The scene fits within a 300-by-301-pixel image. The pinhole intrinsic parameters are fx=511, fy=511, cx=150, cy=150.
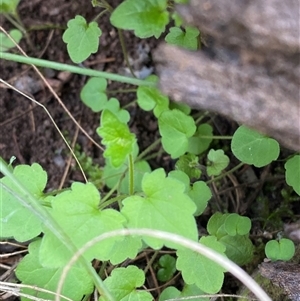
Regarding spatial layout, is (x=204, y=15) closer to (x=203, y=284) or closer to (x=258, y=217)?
(x=203, y=284)

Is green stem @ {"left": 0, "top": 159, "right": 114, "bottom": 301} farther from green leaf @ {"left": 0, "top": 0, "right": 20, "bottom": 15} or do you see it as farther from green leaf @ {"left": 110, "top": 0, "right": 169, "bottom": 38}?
green leaf @ {"left": 0, "top": 0, "right": 20, "bottom": 15}

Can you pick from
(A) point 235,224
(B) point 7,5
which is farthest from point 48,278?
(B) point 7,5

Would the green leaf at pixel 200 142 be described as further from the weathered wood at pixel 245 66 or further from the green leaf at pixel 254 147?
the weathered wood at pixel 245 66

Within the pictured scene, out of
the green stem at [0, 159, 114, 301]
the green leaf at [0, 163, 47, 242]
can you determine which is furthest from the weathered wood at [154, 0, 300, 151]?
the green leaf at [0, 163, 47, 242]

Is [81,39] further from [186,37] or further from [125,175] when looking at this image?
[125,175]

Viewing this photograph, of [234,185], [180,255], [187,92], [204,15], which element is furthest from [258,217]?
[204,15]
